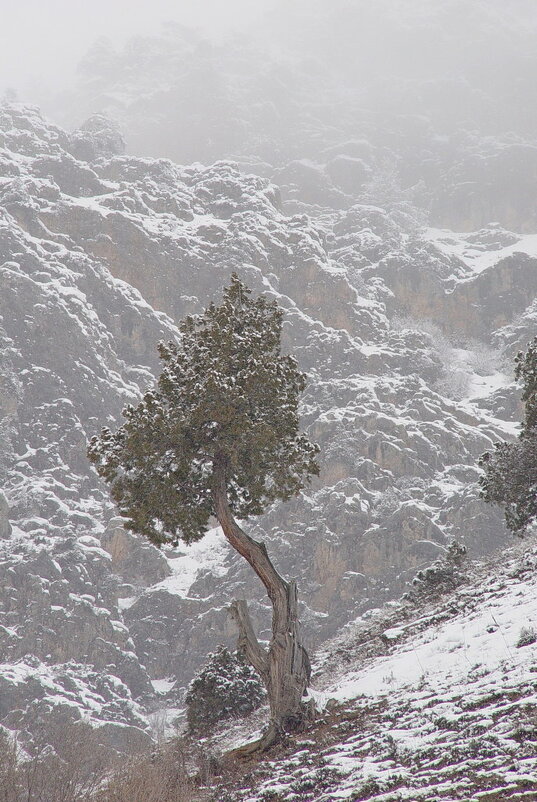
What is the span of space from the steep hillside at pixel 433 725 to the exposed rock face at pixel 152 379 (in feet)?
216

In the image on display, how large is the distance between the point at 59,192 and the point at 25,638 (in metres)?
95.1

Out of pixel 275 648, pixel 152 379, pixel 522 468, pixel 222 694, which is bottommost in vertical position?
pixel 222 694

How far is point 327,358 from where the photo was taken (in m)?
138

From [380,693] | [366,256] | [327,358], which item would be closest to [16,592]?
[327,358]

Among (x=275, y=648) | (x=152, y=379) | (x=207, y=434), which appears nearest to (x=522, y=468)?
(x=207, y=434)

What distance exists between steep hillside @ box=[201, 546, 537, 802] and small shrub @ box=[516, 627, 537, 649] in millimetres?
27

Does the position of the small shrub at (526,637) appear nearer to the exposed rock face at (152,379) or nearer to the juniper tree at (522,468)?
the juniper tree at (522,468)

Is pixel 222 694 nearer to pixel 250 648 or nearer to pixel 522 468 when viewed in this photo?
pixel 250 648

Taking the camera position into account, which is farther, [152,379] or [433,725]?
[152,379]

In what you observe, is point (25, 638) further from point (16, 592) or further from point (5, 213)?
point (5, 213)

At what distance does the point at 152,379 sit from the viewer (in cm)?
12775

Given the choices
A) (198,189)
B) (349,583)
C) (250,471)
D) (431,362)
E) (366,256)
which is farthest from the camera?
(366,256)

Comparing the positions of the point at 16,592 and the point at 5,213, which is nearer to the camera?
the point at 16,592

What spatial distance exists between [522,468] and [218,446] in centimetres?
1335
